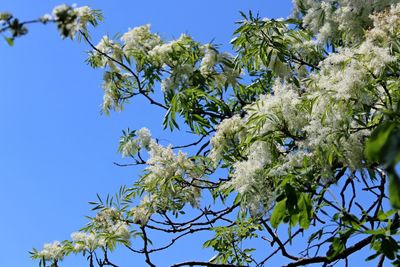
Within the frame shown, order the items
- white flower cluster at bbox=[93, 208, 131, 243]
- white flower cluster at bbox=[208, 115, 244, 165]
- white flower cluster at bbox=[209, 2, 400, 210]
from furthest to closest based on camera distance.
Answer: white flower cluster at bbox=[93, 208, 131, 243] → white flower cluster at bbox=[208, 115, 244, 165] → white flower cluster at bbox=[209, 2, 400, 210]

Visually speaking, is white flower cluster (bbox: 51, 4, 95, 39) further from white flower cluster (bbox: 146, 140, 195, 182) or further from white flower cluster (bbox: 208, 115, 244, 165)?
white flower cluster (bbox: 146, 140, 195, 182)

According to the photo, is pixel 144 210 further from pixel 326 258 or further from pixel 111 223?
pixel 326 258

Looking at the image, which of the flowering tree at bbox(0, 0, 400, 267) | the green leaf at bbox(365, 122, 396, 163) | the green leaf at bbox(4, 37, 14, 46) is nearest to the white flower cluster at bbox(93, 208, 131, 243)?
the flowering tree at bbox(0, 0, 400, 267)

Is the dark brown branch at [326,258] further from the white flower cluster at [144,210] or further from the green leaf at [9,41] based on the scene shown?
the green leaf at [9,41]

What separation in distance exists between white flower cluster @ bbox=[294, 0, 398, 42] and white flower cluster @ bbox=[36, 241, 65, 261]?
2.96 m

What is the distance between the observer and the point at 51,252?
545 centimetres

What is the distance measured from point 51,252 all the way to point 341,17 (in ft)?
10.7

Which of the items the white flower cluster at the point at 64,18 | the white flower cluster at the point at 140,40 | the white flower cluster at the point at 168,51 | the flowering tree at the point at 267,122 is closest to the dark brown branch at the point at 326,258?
the flowering tree at the point at 267,122

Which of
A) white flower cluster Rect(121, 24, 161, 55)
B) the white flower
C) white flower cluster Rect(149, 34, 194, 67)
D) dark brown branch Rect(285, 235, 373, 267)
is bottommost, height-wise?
dark brown branch Rect(285, 235, 373, 267)

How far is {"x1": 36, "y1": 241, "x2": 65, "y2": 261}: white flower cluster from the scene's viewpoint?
540 cm

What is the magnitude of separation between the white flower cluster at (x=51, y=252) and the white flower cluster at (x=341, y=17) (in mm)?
2962

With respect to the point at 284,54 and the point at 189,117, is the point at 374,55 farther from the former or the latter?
the point at 189,117

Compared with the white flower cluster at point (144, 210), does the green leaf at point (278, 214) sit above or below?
below

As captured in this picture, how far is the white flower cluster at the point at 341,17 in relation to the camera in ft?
15.0
